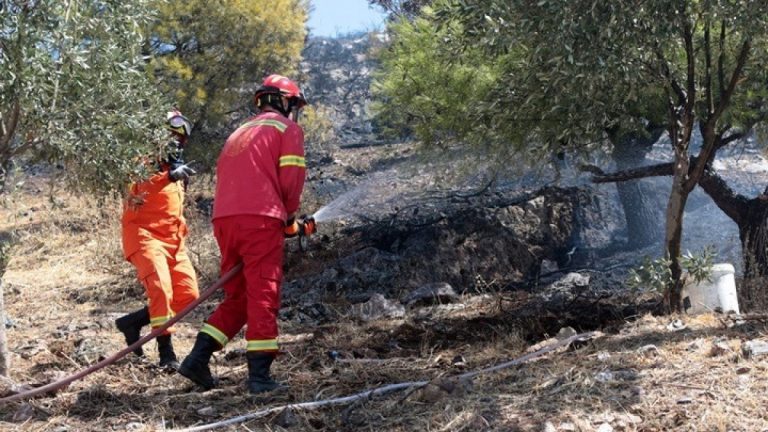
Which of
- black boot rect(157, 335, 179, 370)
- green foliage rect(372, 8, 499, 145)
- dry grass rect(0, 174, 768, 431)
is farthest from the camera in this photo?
green foliage rect(372, 8, 499, 145)

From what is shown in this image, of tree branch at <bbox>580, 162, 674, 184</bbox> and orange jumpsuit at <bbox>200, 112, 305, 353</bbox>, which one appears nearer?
orange jumpsuit at <bbox>200, 112, 305, 353</bbox>

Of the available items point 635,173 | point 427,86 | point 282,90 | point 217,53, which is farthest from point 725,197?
point 217,53

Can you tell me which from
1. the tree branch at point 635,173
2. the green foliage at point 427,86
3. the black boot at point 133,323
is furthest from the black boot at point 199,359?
the green foliage at point 427,86

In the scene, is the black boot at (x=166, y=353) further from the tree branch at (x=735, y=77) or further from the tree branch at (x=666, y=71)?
the tree branch at (x=735, y=77)

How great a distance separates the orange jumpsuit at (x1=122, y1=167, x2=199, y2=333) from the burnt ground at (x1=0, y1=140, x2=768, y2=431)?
0.47 m

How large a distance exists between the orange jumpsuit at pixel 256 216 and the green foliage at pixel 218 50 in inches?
369

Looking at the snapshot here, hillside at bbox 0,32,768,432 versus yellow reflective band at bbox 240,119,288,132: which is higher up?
yellow reflective band at bbox 240,119,288,132

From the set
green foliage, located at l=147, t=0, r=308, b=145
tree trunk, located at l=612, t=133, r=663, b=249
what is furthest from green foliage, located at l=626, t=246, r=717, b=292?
green foliage, located at l=147, t=0, r=308, b=145

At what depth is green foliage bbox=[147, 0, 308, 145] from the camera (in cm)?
1431

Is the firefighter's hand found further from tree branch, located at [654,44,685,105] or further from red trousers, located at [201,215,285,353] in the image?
tree branch, located at [654,44,685,105]

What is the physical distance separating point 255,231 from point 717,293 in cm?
317

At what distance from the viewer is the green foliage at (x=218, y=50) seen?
47.0 feet

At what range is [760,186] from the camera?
36.0 feet

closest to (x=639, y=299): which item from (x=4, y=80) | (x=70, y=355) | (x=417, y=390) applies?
(x=417, y=390)
